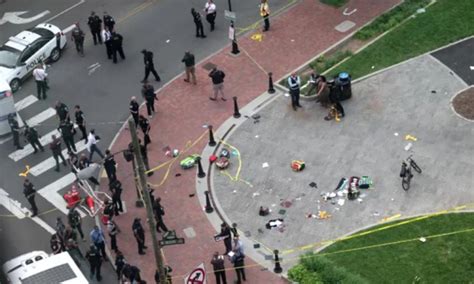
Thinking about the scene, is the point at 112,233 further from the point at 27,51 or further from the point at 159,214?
the point at 27,51

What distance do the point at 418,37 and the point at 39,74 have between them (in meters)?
15.0

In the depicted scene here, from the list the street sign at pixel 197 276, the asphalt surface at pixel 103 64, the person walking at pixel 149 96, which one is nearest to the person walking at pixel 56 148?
the asphalt surface at pixel 103 64

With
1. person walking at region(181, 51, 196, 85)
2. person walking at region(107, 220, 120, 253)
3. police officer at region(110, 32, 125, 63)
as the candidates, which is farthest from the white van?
police officer at region(110, 32, 125, 63)

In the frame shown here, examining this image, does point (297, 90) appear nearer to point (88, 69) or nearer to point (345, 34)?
point (345, 34)

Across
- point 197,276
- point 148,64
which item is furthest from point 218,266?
point 148,64

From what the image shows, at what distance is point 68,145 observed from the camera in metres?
33.5

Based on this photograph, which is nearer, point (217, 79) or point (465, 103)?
point (465, 103)


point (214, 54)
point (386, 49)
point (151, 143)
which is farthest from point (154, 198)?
point (386, 49)

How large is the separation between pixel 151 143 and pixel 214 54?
19.9ft

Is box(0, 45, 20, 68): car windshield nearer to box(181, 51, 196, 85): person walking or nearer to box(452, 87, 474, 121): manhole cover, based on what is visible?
box(181, 51, 196, 85): person walking

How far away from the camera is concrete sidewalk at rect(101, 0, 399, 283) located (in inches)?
1146

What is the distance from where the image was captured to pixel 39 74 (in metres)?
36.2

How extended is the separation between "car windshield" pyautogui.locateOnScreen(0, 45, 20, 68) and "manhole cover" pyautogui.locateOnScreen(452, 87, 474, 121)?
1716 centimetres

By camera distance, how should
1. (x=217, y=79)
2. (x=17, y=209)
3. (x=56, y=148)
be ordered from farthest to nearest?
(x=217, y=79), (x=56, y=148), (x=17, y=209)
